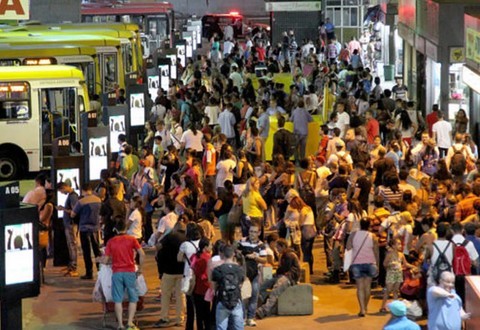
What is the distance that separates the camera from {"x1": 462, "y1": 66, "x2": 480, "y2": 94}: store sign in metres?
28.5

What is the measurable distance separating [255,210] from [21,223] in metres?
6.60

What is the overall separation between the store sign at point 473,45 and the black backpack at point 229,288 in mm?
12643

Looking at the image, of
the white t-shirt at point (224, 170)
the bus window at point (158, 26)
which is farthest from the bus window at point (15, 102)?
the bus window at point (158, 26)

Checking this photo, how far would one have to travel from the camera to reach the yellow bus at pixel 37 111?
32438 mm

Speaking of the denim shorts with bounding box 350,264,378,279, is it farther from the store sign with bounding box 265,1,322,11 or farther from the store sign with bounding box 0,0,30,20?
the store sign with bounding box 265,1,322,11

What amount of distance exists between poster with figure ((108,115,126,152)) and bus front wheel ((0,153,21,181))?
3.86 metres

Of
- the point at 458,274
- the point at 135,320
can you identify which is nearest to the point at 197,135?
the point at 135,320

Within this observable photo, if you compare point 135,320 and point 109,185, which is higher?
point 109,185

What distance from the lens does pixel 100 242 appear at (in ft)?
79.9

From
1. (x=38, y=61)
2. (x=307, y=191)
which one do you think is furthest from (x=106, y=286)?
(x=38, y=61)

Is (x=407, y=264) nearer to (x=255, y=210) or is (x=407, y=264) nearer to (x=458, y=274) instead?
(x=458, y=274)

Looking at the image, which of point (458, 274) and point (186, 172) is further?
point (186, 172)

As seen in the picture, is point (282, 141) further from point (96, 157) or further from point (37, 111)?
point (37, 111)

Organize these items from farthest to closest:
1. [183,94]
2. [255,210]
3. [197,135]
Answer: [183,94], [197,135], [255,210]
